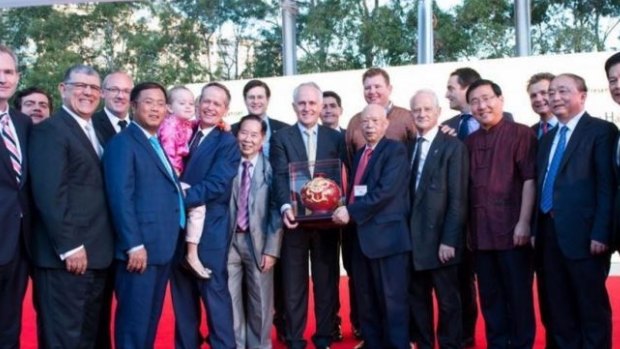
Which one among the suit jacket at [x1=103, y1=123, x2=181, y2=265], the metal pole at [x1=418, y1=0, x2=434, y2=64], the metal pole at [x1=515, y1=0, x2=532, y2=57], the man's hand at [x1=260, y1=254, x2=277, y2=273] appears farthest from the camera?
the metal pole at [x1=515, y1=0, x2=532, y2=57]

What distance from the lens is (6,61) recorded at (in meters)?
3.39

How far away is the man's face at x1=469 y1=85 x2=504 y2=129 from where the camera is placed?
13.5 ft

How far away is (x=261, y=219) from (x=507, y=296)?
1.42 metres

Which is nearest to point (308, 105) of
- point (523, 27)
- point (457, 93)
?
point (457, 93)

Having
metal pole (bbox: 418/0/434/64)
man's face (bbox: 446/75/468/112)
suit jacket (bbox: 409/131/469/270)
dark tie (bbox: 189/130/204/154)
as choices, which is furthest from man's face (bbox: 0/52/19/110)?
metal pole (bbox: 418/0/434/64)

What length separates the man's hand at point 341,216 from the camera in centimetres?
412

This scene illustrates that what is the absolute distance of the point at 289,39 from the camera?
11.0m

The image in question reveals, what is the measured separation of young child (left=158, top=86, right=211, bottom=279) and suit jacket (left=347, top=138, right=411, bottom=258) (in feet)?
2.73

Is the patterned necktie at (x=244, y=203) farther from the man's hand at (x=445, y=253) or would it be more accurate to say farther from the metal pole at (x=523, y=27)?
the metal pole at (x=523, y=27)

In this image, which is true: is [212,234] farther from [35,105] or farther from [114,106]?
[35,105]

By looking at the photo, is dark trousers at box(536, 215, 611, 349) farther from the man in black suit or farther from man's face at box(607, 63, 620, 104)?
the man in black suit

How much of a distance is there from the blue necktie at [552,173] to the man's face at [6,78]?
8.47 ft

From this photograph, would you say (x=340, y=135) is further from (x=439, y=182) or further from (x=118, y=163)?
(x=118, y=163)

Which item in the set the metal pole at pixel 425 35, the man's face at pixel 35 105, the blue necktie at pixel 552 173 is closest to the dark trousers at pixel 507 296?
the blue necktie at pixel 552 173
